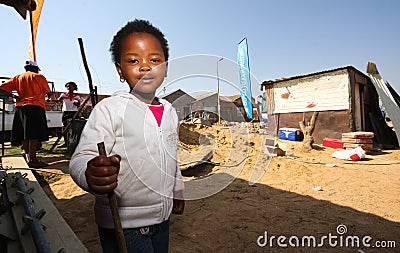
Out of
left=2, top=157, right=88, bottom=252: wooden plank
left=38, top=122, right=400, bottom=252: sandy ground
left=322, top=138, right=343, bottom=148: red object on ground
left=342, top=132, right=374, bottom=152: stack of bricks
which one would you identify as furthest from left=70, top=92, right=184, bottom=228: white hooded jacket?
left=322, top=138, right=343, bottom=148: red object on ground

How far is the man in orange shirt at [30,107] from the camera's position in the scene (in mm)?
3717

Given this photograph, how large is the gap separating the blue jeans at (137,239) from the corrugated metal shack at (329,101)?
862cm

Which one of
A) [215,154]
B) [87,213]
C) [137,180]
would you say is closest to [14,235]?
[87,213]

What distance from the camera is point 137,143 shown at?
0.96 metres

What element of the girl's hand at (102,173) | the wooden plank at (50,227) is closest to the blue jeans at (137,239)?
the girl's hand at (102,173)

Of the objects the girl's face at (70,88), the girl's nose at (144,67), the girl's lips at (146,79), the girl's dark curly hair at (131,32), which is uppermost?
the girl's face at (70,88)

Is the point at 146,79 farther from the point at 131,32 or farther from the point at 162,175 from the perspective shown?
the point at 162,175

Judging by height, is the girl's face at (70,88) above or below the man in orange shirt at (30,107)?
above

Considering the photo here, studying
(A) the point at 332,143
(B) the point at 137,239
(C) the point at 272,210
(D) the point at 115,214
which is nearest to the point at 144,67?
(D) the point at 115,214

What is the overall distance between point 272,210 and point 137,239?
7.39 feet

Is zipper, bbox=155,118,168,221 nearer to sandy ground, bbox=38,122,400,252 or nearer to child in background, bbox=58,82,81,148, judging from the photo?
sandy ground, bbox=38,122,400,252

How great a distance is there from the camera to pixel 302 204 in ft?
9.89

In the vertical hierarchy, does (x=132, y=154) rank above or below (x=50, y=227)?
above

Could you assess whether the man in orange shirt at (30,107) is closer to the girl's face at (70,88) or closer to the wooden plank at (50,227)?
the wooden plank at (50,227)
